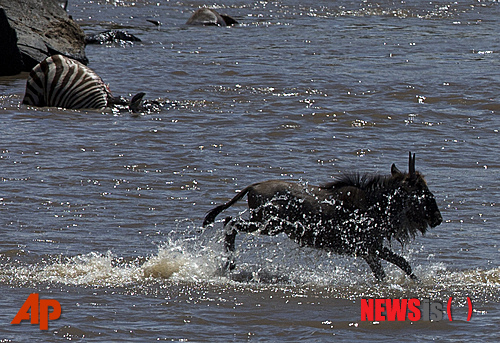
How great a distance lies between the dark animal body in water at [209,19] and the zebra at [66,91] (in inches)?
416

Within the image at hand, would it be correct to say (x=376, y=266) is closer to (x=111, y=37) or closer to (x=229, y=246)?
(x=229, y=246)

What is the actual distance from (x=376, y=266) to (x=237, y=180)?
311cm

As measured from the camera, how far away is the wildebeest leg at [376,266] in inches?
283

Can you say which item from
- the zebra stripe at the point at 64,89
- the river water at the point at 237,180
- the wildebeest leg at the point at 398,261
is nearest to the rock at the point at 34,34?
the river water at the point at 237,180

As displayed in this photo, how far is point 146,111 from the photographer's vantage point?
13648 mm

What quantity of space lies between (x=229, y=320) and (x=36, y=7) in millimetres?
13100

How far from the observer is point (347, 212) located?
7.16 metres

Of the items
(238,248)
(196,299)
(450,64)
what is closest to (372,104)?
(450,64)

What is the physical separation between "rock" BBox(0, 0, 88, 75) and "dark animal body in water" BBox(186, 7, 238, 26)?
658 cm

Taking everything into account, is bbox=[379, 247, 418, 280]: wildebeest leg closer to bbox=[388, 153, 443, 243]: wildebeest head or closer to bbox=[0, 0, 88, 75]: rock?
bbox=[388, 153, 443, 243]: wildebeest head

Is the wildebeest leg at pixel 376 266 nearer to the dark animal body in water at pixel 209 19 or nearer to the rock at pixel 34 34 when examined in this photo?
the rock at pixel 34 34

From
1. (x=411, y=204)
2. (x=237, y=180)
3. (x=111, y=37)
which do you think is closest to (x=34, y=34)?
(x=111, y=37)

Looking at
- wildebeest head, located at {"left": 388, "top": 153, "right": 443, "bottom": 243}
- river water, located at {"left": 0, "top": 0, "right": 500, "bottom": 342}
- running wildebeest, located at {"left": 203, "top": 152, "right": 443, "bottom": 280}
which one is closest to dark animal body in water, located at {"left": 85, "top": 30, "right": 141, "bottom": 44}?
river water, located at {"left": 0, "top": 0, "right": 500, "bottom": 342}

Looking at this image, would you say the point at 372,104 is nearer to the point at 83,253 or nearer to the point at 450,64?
the point at 450,64
